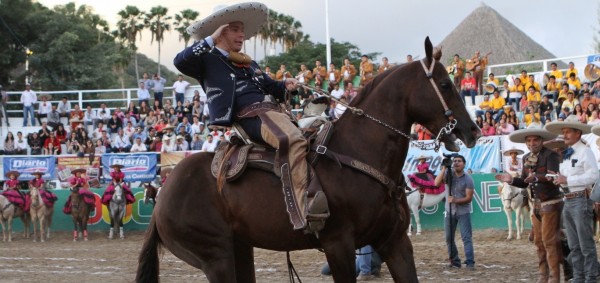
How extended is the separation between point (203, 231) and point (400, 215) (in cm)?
165

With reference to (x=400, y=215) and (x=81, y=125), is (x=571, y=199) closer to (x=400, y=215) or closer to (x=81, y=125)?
(x=400, y=215)

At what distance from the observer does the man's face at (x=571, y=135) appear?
9859 mm

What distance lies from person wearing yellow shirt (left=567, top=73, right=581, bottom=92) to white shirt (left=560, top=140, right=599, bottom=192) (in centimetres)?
1424

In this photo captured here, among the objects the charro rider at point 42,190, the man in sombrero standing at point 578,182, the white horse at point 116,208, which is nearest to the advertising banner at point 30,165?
the charro rider at point 42,190

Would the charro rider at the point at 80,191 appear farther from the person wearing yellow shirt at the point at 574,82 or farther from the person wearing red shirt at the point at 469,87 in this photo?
the person wearing yellow shirt at the point at 574,82

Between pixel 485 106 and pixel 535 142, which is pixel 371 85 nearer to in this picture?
pixel 535 142

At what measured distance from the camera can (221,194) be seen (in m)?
6.85

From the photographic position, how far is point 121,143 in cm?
2795

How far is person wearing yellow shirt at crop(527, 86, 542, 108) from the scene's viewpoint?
2279 cm

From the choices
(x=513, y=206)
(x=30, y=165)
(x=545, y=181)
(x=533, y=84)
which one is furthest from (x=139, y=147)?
(x=545, y=181)

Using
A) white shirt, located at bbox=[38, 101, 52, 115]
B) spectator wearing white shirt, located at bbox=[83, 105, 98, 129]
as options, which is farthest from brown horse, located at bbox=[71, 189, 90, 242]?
white shirt, located at bbox=[38, 101, 52, 115]

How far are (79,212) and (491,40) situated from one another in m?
39.7

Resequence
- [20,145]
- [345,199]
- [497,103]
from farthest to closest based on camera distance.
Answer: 1. [20,145]
2. [497,103]
3. [345,199]

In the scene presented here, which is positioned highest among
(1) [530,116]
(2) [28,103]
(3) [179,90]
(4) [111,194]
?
(3) [179,90]
